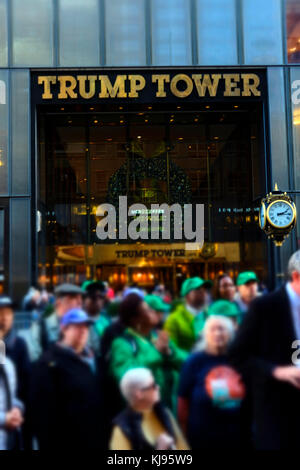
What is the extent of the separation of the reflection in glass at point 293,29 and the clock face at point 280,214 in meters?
4.17

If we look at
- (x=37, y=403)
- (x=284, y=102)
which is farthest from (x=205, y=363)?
(x=284, y=102)

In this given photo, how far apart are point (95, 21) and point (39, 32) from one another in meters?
1.55

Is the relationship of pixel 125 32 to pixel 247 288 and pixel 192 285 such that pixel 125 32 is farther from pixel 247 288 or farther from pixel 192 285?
pixel 192 285

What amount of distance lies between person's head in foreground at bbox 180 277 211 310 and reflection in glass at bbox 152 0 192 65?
11.7 m

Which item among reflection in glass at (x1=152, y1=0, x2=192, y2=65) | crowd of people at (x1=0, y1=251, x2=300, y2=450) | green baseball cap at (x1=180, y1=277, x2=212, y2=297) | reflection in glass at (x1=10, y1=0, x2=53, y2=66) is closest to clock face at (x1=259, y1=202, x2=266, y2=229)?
reflection in glass at (x1=152, y1=0, x2=192, y2=65)

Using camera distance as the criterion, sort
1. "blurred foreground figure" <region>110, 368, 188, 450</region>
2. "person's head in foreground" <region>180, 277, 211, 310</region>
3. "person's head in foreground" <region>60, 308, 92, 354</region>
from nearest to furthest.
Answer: "blurred foreground figure" <region>110, 368, 188, 450</region> → "person's head in foreground" <region>60, 308, 92, 354</region> → "person's head in foreground" <region>180, 277, 211, 310</region>

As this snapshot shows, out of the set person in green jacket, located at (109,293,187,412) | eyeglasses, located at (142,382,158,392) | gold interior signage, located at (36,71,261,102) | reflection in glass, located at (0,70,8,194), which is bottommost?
eyeglasses, located at (142,382,158,392)

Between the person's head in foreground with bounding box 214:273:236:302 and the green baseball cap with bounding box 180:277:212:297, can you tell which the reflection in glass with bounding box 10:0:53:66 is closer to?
the person's head in foreground with bounding box 214:273:236:302

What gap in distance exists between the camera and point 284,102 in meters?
16.4

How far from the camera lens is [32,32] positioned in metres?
16.3

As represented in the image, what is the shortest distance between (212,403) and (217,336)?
1.51 ft

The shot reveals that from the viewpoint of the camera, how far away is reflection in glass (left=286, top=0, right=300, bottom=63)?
1646 centimetres

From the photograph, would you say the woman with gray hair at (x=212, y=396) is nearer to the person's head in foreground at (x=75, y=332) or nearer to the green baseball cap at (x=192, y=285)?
the person's head in foreground at (x=75, y=332)
